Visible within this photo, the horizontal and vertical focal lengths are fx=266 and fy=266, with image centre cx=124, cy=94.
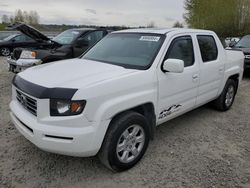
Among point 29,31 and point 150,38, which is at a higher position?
point 29,31

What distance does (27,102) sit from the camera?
3.16 m

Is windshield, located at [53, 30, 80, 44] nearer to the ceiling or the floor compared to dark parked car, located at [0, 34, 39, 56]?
nearer to the ceiling

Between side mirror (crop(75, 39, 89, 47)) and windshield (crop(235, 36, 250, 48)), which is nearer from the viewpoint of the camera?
side mirror (crop(75, 39, 89, 47))

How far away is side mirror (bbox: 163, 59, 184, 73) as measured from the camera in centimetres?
343

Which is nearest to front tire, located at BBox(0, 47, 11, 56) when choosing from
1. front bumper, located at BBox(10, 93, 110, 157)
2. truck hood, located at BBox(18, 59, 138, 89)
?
truck hood, located at BBox(18, 59, 138, 89)

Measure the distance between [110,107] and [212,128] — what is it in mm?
2574

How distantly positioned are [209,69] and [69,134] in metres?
2.92

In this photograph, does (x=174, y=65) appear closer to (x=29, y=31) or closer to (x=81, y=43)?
(x=81, y=43)

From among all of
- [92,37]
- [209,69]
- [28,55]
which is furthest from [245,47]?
[28,55]

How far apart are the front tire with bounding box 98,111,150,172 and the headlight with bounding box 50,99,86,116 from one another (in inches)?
18.5

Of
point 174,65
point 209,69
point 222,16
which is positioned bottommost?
point 209,69

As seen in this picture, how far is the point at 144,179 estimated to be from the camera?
3.20 m

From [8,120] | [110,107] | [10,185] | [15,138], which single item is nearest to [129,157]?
[110,107]

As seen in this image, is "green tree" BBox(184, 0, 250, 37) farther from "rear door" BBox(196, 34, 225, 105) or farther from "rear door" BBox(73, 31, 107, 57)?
"rear door" BBox(196, 34, 225, 105)
